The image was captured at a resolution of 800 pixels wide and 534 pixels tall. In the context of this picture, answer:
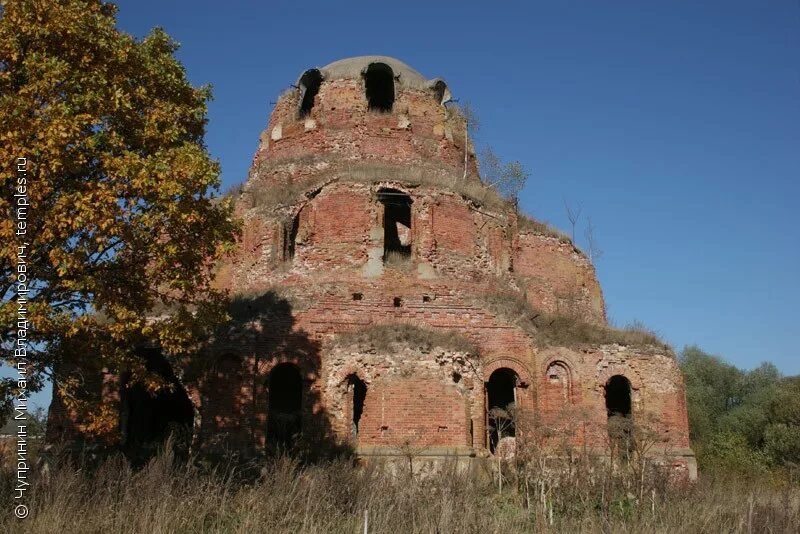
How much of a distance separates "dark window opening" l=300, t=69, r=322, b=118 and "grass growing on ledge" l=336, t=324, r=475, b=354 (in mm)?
11681

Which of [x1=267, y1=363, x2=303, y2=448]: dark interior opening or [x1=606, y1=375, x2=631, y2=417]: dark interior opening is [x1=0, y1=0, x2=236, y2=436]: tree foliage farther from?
[x1=606, y1=375, x2=631, y2=417]: dark interior opening

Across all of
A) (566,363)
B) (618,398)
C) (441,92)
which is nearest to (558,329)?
(566,363)

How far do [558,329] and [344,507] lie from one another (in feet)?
42.0

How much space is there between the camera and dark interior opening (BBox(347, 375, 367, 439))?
18016mm

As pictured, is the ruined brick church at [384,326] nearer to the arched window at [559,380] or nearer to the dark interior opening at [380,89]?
the arched window at [559,380]

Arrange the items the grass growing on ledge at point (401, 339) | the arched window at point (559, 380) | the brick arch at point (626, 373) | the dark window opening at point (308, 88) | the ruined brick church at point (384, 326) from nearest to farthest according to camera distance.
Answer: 1. the ruined brick church at point (384, 326)
2. the grass growing on ledge at point (401, 339)
3. the arched window at point (559, 380)
4. the brick arch at point (626, 373)
5. the dark window opening at point (308, 88)

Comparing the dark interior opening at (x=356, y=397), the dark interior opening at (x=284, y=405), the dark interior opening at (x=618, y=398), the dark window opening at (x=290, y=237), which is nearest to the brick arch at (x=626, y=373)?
the dark interior opening at (x=618, y=398)

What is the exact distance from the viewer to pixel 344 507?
914 cm

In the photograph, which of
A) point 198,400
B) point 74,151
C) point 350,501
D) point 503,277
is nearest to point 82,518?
point 350,501

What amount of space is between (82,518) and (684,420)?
18.0m

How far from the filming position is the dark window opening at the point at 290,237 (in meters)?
22.5

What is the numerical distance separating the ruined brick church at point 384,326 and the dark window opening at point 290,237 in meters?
0.07

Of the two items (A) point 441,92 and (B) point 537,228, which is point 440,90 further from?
(B) point 537,228

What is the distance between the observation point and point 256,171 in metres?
26.0
